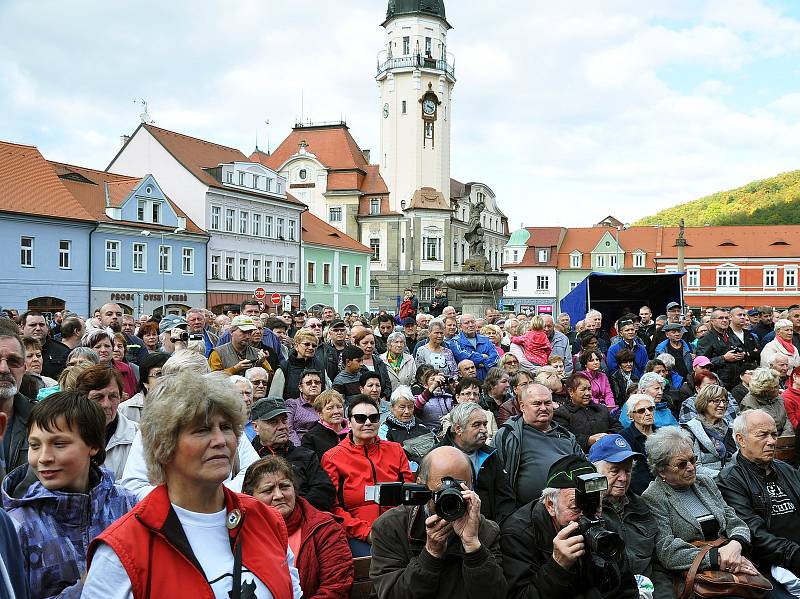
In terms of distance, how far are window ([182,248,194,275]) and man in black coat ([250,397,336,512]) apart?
3606 centimetres

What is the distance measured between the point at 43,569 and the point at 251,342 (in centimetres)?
554

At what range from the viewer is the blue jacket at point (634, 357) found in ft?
33.5

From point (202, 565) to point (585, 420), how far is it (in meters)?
5.44

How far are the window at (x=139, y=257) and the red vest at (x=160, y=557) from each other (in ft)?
120

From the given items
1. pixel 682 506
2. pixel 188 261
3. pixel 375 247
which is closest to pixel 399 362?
pixel 682 506

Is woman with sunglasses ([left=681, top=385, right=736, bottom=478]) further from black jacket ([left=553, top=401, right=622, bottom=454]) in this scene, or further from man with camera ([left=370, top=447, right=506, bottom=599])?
man with camera ([left=370, top=447, right=506, bottom=599])

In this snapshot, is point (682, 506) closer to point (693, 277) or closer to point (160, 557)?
point (160, 557)

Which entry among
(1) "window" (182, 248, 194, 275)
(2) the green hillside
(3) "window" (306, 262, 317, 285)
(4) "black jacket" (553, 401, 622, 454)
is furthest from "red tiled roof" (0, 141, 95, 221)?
(2) the green hillside

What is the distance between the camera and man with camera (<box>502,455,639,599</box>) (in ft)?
11.8

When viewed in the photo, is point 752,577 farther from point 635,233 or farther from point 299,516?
point 635,233

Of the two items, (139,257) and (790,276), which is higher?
(790,276)

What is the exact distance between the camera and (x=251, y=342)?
8531 millimetres

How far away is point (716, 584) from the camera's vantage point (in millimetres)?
4797

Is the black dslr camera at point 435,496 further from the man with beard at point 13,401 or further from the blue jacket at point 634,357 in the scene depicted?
the blue jacket at point 634,357
